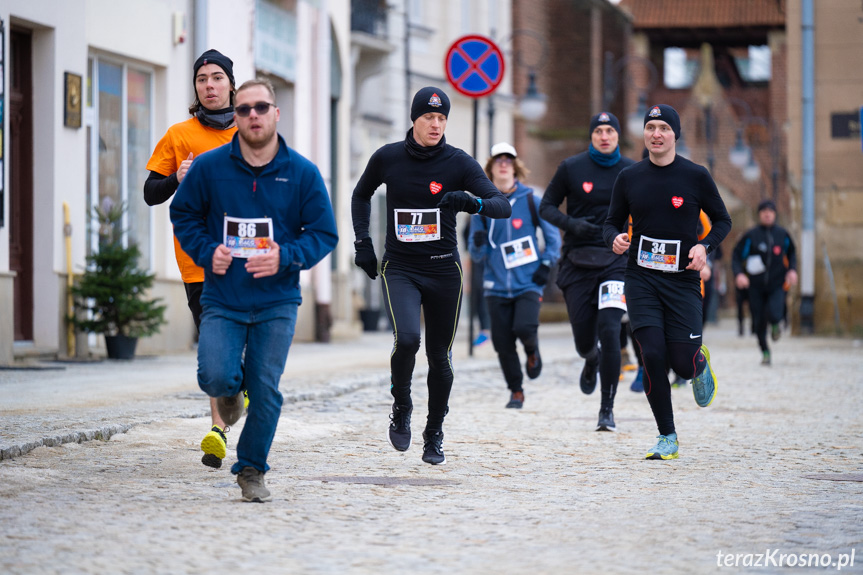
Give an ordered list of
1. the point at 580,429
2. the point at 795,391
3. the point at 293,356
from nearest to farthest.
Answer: the point at 580,429 < the point at 795,391 < the point at 293,356

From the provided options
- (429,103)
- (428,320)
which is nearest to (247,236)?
(429,103)

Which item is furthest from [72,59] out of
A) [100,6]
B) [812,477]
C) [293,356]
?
[812,477]

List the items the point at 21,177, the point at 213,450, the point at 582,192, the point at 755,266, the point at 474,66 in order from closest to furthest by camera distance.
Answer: the point at 213,450
the point at 582,192
the point at 21,177
the point at 474,66
the point at 755,266

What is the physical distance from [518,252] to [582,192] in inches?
56.6

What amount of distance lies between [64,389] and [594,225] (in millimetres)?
4497

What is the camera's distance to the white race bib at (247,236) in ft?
22.5

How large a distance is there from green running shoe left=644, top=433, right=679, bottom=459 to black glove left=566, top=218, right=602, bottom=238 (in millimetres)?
2307

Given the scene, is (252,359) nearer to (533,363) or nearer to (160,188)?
(160,188)

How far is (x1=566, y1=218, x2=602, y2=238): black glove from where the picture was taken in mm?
11144

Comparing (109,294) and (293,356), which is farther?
(293,356)

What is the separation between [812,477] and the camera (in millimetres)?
8297

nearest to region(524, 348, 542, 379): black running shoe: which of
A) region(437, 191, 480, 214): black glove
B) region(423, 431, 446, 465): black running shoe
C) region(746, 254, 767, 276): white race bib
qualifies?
region(423, 431, 446, 465): black running shoe

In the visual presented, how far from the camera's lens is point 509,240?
12.8m

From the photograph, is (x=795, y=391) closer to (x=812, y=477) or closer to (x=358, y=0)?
(x=812, y=477)
